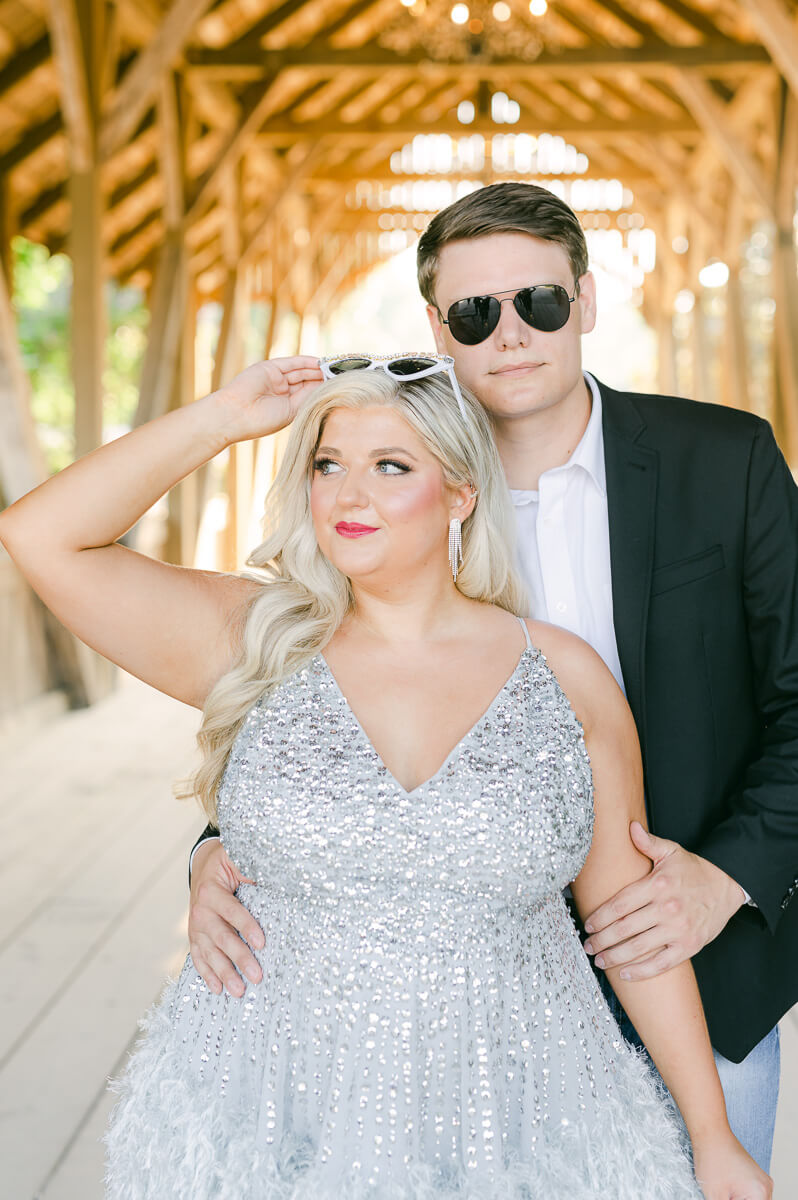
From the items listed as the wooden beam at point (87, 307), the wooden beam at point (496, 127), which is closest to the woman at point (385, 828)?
the wooden beam at point (87, 307)

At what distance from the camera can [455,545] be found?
1.60m

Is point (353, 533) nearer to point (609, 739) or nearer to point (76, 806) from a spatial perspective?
point (609, 739)

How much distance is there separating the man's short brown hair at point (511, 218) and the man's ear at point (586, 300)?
0.06m

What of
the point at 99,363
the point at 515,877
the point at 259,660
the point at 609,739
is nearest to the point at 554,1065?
the point at 515,877

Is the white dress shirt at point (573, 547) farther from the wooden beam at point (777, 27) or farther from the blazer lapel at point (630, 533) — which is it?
the wooden beam at point (777, 27)

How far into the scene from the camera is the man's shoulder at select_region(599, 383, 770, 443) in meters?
1.71

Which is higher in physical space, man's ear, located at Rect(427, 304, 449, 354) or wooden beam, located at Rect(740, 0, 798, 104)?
wooden beam, located at Rect(740, 0, 798, 104)

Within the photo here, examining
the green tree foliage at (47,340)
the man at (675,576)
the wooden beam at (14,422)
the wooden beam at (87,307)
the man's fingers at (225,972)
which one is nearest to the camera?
the man's fingers at (225,972)

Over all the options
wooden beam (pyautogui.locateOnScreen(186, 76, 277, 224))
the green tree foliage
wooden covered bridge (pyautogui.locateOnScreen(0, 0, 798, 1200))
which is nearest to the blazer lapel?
wooden covered bridge (pyautogui.locateOnScreen(0, 0, 798, 1200))

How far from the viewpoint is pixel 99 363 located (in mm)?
6141

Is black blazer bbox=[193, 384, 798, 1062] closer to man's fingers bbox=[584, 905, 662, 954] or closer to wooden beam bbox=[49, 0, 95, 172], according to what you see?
man's fingers bbox=[584, 905, 662, 954]

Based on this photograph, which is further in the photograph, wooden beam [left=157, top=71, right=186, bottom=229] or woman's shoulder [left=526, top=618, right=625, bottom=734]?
wooden beam [left=157, top=71, right=186, bottom=229]

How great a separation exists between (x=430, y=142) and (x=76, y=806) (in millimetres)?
9965

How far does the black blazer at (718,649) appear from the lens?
1.63m
